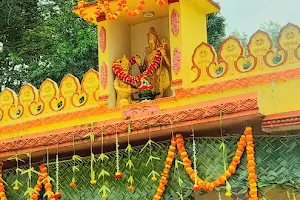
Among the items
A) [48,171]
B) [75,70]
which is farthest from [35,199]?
[75,70]

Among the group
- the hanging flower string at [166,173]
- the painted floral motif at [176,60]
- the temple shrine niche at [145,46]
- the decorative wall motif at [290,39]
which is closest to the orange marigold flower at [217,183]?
the hanging flower string at [166,173]

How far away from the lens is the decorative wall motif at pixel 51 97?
7.53 m

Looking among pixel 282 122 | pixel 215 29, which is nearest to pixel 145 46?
pixel 282 122

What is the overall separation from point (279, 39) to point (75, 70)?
7.30 m

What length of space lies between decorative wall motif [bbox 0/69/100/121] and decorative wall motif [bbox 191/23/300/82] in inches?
55.7

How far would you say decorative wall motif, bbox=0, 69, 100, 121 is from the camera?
7527 millimetres

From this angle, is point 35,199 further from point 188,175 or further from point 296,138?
point 296,138

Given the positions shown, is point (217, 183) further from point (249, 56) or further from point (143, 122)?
point (249, 56)

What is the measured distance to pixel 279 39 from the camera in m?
6.17

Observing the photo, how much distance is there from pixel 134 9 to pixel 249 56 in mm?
1805

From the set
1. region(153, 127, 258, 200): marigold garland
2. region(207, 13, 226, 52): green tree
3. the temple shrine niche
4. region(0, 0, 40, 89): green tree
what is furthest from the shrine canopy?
region(0, 0, 40, 89): green tree

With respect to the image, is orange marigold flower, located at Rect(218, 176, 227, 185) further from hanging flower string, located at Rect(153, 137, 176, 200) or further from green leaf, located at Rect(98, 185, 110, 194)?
green leaf, located at Rect(98, 185, 110, 194)

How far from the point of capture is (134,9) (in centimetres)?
757

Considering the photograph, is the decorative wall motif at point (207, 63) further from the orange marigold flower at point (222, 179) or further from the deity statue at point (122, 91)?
the orange marigold flower at point (222, 179)
